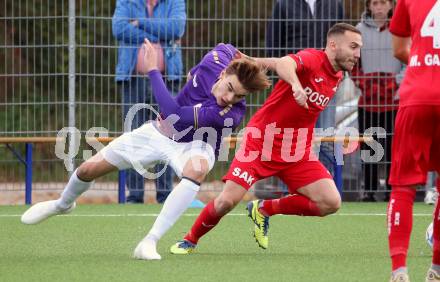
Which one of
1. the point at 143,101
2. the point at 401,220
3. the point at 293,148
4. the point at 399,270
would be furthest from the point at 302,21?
the point at 399,270

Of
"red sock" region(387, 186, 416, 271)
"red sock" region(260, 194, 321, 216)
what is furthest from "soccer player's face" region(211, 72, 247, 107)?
"red sock" region(387, 186, 416, 271)

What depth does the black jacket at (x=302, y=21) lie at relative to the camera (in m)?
12.3

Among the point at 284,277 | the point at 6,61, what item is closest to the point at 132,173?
the point at 6,61

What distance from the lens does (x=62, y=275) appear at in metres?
6.92

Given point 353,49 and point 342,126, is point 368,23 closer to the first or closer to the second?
point 342,126

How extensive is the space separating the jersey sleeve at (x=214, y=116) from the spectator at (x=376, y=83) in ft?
15.0

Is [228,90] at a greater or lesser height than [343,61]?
lesser

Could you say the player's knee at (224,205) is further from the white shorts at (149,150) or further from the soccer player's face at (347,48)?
the soccer player's face at (347,48)

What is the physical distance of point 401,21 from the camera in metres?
6.44

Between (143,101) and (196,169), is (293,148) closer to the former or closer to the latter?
(196,169)

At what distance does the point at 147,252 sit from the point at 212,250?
866mm

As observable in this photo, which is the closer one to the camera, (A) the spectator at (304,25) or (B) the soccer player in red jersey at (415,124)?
(B) the soccer player in red jersey at (415,124)

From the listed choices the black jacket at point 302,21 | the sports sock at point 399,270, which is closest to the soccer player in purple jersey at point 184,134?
the sports sock at point 399,270

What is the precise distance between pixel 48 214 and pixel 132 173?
12.7 feet
